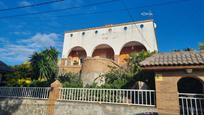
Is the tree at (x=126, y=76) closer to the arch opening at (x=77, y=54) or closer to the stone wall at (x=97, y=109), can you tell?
the stone wall at (x=97, y=109)

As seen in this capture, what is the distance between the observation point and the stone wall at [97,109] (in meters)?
7.57

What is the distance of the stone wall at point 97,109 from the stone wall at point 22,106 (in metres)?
1.22

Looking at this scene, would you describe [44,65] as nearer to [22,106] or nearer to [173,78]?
[22,106]

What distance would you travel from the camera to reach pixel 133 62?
44.2 ft

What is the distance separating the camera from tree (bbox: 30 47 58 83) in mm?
18406

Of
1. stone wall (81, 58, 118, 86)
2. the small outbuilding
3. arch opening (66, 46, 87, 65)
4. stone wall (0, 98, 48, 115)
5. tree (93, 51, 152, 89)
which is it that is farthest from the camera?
arch opening (66, 46, 87, 65)

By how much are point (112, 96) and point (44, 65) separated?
12.7 metres

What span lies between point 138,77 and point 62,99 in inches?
204

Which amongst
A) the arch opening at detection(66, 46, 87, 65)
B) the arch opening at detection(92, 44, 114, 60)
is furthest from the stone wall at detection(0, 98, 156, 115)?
the arch opening at detection(92, 44, 114, 60)

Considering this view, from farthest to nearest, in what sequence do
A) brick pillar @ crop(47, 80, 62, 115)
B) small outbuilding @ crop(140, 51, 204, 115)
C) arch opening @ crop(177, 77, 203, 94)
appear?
brick pillar @ crop(47, 80, 62, 115) < arch opening @ crop(177, 77, 203, 94) < small outbuilding @ crop(140, 51, 204, 115)

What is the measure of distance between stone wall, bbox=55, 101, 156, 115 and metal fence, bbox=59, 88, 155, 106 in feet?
0.85

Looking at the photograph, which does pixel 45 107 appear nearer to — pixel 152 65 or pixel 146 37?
pixel 152 65

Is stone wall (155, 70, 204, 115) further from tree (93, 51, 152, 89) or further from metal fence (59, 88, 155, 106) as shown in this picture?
tree (93, 51, 152, 89)

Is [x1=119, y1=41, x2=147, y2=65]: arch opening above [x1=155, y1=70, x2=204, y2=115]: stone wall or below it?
above
